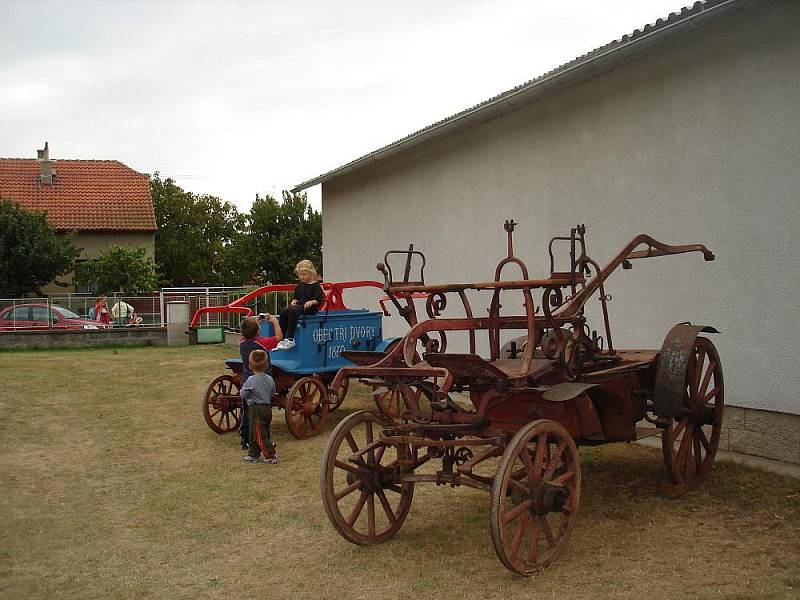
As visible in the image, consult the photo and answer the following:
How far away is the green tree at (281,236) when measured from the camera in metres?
42.2

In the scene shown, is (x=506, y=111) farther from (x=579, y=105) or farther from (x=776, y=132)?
(x=776, y=132)

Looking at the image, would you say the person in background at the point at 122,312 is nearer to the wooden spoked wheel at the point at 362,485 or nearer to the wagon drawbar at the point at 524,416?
the wagon drawbar at the point at 524,416

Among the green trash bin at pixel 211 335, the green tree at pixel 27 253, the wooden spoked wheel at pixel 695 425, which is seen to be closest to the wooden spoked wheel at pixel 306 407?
the wooden spoked wheel at pixel 695 425

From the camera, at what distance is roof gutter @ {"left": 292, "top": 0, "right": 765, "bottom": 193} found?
752 cm

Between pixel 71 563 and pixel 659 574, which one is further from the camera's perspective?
pixel 71 563

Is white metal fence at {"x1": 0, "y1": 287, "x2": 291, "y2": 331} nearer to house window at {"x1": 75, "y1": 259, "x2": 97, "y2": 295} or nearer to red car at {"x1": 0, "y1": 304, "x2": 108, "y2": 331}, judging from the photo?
red car at {"x1": 0, "y1": 304, "x2": 108, "y2": 331}

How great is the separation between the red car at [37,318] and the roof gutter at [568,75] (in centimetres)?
1386

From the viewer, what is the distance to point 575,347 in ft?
18.8

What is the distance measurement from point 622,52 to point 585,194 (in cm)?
170

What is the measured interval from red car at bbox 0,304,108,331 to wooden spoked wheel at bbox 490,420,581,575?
20955 millimetres

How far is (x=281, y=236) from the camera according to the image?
42.1 meters

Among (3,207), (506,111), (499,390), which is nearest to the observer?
(499,390)

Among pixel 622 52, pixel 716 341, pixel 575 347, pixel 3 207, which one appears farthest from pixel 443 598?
pixel 3 207

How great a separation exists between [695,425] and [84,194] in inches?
1395
